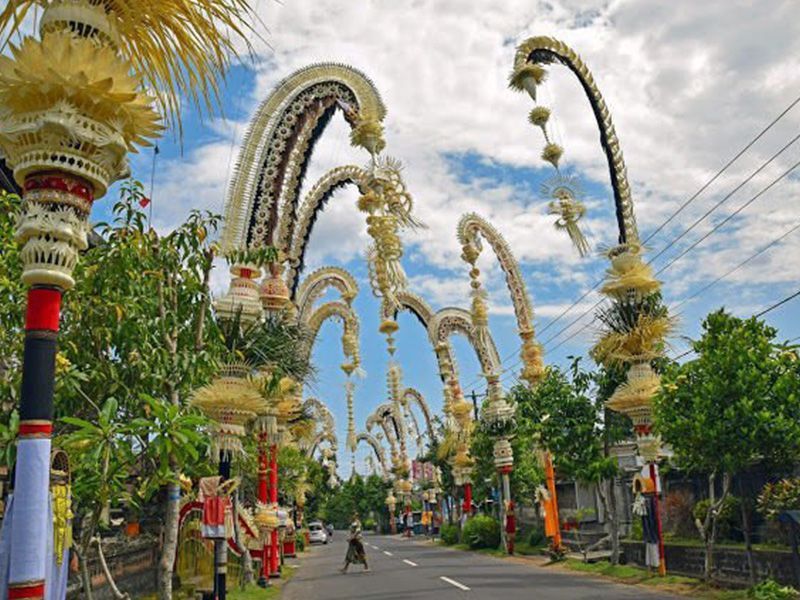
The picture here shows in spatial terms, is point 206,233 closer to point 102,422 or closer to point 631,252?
point 102,422

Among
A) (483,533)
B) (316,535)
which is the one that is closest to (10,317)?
(483,533)

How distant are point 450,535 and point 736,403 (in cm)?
3084

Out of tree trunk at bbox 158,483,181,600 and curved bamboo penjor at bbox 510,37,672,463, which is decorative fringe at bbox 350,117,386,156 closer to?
curved bamboo penjor at bbox 510,37,672,463

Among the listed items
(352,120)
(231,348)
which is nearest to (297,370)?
(231,348)

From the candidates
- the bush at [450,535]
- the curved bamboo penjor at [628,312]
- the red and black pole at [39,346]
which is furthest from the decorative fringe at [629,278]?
the bush at [450,535]

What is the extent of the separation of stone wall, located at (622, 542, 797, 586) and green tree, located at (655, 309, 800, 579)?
438 millimetres

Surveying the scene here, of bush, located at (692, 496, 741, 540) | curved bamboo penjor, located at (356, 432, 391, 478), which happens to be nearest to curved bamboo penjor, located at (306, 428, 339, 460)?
curved bamboo penjor, located at (356, 432, 391, 478)

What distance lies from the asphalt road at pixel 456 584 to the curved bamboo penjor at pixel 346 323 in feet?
22.8

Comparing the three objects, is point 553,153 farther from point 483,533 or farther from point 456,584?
point 483,533

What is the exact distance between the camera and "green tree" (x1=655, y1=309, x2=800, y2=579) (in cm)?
1372

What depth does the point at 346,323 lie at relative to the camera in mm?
26734

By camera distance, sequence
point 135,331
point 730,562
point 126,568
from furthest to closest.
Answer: point 126,568 → point 730,562 → point 135,331

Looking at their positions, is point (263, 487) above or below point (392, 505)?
above

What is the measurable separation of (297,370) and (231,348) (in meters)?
2.13
